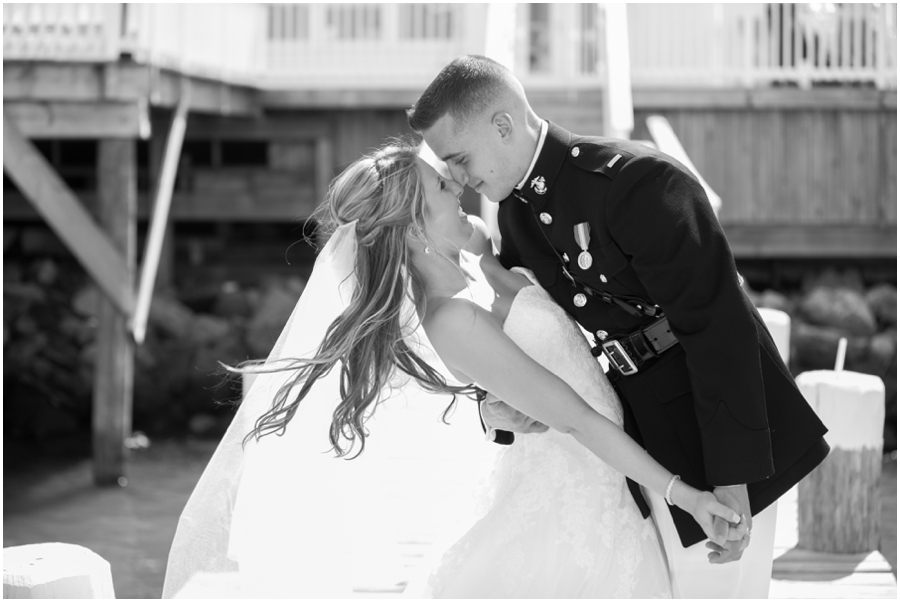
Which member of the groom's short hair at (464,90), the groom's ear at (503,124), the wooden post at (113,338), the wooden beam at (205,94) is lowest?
the wooden post at (113,338)

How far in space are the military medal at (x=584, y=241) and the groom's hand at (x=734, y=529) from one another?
560 mm

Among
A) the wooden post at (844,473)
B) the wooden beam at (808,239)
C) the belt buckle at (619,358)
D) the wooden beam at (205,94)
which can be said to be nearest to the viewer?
the belt buckle at (619,358)

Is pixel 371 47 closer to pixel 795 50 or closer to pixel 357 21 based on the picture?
pixel 357 21

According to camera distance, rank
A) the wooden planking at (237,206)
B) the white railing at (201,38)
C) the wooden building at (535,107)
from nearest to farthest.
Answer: the white railing at (201,38), the wooden building at (535,107), the wooden planking at (237,206)

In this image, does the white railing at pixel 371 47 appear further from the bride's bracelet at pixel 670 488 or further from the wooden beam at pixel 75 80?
the bride's bracelet at pixel 670 488

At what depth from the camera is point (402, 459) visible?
12.1 feet

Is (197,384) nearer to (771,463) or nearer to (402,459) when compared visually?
(402,459)

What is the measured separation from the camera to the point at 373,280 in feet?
8.21

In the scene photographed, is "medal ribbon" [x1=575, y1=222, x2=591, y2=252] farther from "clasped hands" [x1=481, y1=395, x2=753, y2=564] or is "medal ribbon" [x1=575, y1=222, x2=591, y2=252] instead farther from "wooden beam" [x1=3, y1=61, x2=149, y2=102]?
"wooden beam" [x1=3, y1=61, x2=149, y2=102]

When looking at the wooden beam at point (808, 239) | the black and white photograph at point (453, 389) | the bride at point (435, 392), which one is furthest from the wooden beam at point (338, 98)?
the bride at point (435, 392)

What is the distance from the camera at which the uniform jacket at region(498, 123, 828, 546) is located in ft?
7.20

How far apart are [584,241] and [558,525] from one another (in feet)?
2.16

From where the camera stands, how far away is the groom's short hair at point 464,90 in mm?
2340

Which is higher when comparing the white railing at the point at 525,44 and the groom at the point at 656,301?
the white railing at the point at 525,44
